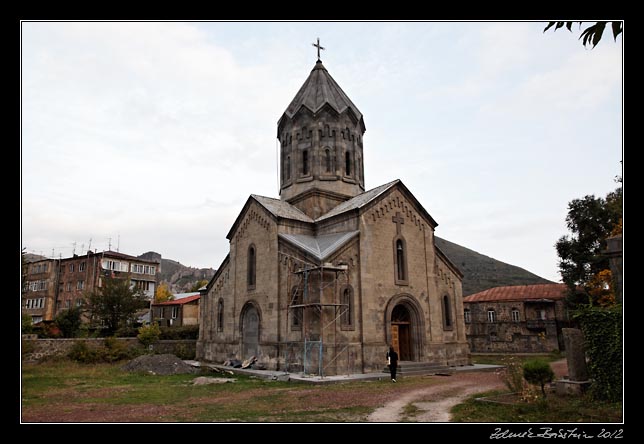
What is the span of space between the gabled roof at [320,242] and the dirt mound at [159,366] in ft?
26.8

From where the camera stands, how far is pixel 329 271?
2012cm

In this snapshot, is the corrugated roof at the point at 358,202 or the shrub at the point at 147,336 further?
the shrub at the point at 147,336

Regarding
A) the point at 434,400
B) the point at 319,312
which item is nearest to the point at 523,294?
the point at 319,312

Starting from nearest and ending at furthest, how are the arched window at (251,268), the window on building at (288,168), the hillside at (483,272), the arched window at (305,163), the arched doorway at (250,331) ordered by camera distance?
the arched doorway at (250,331), the arched window at (251,268), the arched window at (305,163), the window on building at (288,168), the hillside at (483,272)

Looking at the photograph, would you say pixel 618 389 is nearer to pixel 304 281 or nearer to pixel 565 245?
pixel 304 281

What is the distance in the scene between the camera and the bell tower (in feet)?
87.3

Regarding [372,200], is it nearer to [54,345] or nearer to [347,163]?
[347,163]

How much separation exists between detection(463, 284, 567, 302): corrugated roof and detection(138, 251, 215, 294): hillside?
88.0 metres

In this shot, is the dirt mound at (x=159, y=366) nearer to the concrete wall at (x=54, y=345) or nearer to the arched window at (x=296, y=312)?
the arched window at (x=296, y=312)

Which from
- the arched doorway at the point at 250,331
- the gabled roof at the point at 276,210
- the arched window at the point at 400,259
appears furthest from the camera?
the gabled roof at the point at 276,210

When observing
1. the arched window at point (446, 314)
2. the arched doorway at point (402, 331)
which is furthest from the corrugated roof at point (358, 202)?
the arched window at point (446, 314)

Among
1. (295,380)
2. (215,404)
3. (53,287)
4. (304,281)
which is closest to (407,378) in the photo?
(295,380)

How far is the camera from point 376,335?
20875mm

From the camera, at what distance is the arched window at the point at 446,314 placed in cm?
2456
